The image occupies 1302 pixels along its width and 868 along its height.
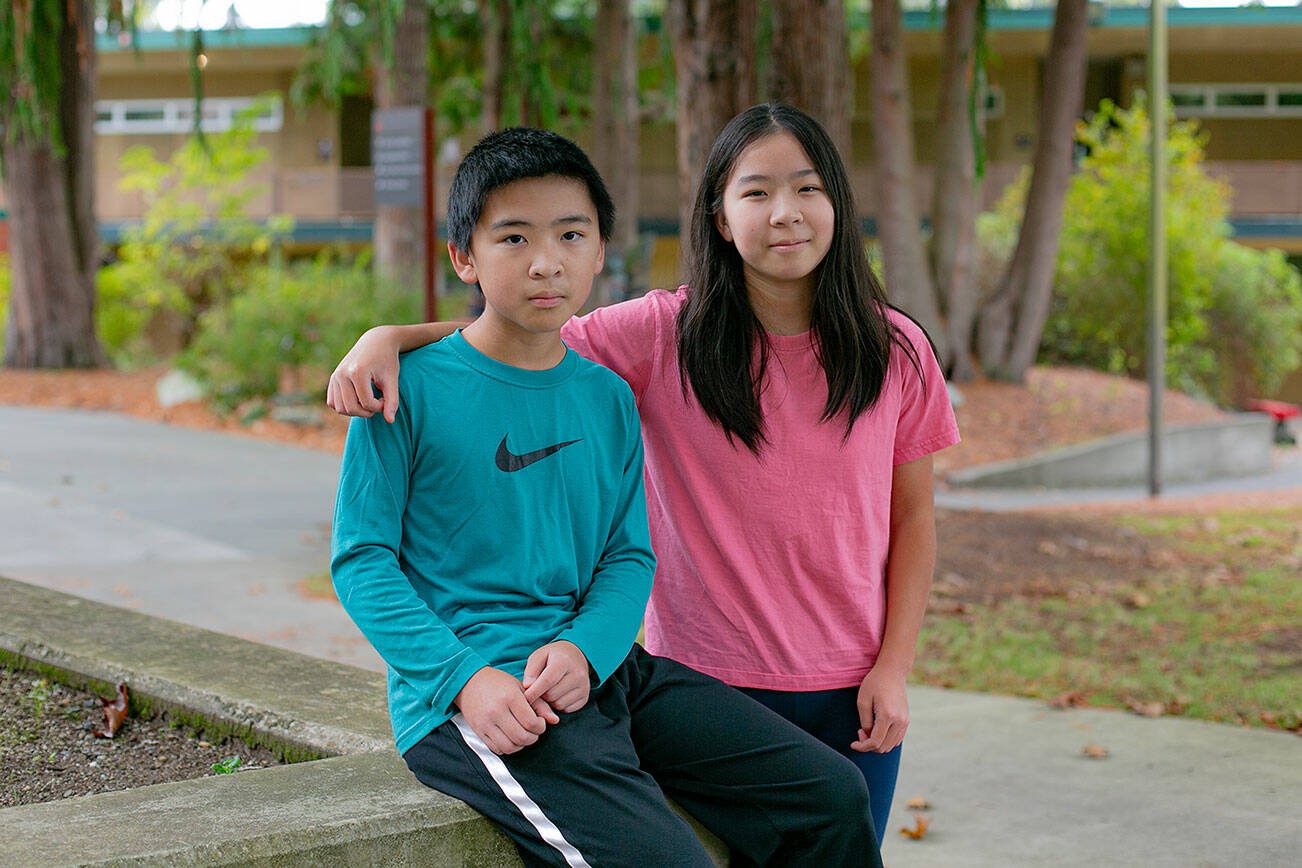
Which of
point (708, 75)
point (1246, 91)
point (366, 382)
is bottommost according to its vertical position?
point (366, 382)

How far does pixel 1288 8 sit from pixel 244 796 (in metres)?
26.8

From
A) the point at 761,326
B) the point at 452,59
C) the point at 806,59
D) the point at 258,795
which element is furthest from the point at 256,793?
the point at 452,59

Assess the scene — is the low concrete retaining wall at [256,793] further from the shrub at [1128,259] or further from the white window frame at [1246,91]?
the white window frame at [1246,91]

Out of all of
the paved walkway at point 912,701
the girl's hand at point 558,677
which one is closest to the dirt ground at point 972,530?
the girl's hand at point 558,677

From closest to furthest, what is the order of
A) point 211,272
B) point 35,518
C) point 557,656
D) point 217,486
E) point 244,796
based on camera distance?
point 557,656, point 244,796, point 35,518, point 217,486, point 211,272

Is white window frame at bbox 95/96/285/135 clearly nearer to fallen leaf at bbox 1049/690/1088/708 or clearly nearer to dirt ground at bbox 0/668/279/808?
fallen leaf at bbox 1049/690/1088/708

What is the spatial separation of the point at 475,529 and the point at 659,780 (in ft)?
1.84

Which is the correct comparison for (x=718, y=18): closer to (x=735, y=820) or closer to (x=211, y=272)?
(x=735, y=820)

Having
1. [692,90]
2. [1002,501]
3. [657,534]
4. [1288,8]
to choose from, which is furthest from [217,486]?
[1288,8]

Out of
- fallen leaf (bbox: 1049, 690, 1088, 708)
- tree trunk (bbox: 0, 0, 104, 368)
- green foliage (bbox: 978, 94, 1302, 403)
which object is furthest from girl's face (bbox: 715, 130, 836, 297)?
green foliage (bbox: 978, 94, 1302, 403)

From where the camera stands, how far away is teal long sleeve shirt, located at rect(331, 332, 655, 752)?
2.46 m

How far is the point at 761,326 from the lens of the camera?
9.66 ft

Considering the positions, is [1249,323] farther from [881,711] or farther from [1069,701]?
[881,711]

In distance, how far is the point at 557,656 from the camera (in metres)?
2.45
